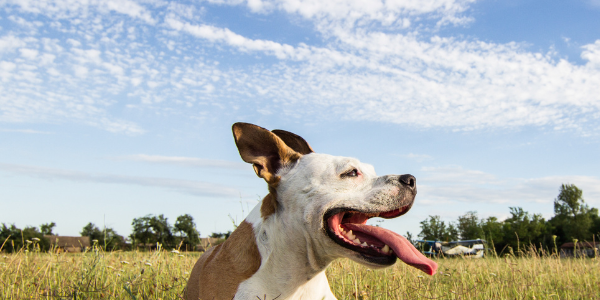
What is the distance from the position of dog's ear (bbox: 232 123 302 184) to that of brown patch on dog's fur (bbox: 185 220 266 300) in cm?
50

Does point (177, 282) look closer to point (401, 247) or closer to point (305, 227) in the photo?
point (305, 227)

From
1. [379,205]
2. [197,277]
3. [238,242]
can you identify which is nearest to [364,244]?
[379,205]

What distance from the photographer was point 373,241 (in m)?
3.37

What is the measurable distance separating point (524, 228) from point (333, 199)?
6391 centimetres

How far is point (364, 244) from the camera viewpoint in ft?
10.9

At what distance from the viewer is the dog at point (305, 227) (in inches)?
128

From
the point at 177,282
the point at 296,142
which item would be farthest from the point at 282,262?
the point at 177,282

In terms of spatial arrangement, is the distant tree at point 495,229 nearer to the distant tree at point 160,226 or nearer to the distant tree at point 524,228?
the distant tree at point 524,228

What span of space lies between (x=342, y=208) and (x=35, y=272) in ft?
18.0

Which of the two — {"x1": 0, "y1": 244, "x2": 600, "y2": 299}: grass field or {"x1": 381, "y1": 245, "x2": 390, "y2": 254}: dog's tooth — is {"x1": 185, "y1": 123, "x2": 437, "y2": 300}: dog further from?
{"x1": 0, "y1": 244, "x2": 600, "y2": 299}: grass field

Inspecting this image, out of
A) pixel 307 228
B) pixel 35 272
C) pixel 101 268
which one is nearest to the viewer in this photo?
pixel 307 228

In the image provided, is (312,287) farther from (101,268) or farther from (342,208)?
(101,268)

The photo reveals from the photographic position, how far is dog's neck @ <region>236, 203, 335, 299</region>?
332 centimetres

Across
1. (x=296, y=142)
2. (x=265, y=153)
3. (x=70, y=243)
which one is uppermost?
(x=296, y=142)
